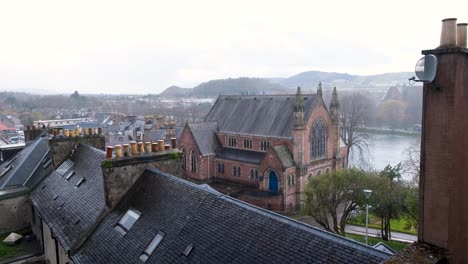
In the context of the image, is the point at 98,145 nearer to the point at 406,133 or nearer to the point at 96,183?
the point at 96,183

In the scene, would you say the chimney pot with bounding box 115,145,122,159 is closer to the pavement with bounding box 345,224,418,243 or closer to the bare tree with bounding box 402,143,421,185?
the bare tree with bounding box 402,143,421,185

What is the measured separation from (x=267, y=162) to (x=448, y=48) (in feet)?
104

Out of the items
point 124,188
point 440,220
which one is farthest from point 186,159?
point 440,220

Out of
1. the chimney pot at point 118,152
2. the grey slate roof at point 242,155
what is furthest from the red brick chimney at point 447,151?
the grey slate roof at point 242,155

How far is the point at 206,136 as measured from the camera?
47469 mm

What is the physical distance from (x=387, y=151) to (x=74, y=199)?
7316 centimetres

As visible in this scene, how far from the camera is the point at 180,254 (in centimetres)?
1031

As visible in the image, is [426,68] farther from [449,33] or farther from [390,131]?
[390,131]

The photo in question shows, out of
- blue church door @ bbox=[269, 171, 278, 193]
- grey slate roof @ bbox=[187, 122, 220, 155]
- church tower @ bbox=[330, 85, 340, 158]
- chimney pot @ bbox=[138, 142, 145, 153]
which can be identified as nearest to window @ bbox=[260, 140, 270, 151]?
blue church door @ bbox=[269, 171, 278, 193]

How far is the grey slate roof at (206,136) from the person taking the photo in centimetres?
4631

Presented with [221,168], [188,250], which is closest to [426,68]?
[188,250]

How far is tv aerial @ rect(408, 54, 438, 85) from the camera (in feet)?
22.6

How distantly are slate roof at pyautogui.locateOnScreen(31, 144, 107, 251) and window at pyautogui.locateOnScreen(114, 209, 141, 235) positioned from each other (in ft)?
4.76

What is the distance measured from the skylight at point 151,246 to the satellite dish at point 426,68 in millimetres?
8548
